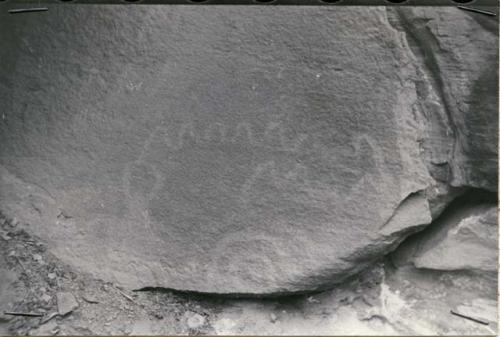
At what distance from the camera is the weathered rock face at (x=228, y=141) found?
95 cm

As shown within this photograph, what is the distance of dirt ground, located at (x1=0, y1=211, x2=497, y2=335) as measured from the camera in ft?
3.19

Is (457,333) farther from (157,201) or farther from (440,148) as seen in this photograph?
(157,201)

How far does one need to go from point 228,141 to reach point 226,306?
293 mm

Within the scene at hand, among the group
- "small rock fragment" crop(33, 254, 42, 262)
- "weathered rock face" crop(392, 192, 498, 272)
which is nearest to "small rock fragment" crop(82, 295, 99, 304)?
"small rock fragment" crop(33, 254, 42, 262)

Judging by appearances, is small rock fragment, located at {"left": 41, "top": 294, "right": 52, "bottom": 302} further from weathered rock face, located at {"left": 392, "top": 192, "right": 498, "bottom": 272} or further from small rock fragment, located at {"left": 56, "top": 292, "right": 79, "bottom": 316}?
weathered rock face, located at {"left": 392, "top": 192, "right": 498, "bottom": 272}

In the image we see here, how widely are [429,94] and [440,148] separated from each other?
0.10 meters

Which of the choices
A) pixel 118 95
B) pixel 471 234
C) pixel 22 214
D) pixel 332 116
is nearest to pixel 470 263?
pixel 471 234

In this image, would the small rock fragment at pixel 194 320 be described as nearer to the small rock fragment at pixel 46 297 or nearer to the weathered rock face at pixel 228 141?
the weathered rock face at pixel 228 141

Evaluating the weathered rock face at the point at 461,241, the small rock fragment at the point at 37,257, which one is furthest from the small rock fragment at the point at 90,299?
the weathered rock face at the point at 461,241

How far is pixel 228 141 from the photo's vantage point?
97 cm

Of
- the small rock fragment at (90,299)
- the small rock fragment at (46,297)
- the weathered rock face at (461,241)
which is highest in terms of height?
the weathered rock face at (461,241)

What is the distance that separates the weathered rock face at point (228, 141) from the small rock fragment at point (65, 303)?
6cm

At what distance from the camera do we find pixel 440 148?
3.20 feet

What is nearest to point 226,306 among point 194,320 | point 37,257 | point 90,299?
point 194,320
